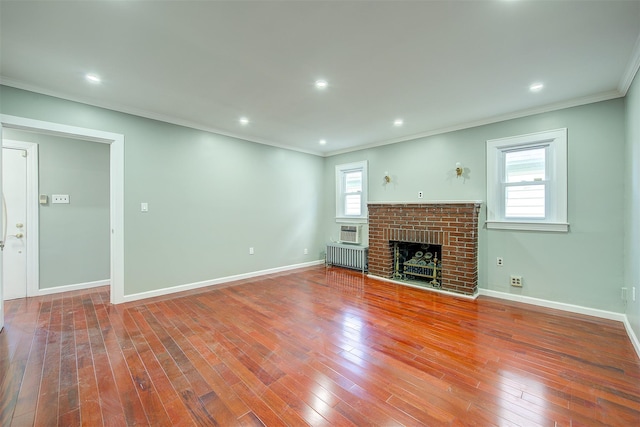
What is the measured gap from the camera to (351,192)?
226 inches

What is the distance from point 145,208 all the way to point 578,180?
220 inches

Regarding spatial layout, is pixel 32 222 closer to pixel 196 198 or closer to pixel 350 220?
pixel 196 198

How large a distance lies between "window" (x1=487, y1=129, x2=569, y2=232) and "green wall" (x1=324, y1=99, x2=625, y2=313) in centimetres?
8

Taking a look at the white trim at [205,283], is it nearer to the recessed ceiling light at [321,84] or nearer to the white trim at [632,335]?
the recessed ceiling light at [321,84]

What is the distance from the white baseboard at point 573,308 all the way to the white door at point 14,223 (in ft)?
21.5

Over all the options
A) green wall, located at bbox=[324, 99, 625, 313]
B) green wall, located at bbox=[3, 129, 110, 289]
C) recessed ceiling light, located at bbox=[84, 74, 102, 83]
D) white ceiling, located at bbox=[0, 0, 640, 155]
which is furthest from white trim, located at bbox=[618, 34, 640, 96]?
green wall, located at bbox=[3, 129, 110, 289]

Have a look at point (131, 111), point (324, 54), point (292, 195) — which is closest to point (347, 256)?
point (292, 195)

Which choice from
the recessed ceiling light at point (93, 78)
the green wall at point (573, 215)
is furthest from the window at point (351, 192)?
the recessed ceiling light at point (93, 78)

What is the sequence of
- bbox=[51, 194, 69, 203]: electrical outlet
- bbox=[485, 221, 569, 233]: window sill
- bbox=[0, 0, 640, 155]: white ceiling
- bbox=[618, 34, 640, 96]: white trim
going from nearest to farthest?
bbox=[0, 0, 640, 155]: white ceiling < bbox=[618, 34, 640, 96]: white trim < bbox=[485, 221, 569, 233]: window sill < bbox=[51, 194, 69, 203]: electrical outlet

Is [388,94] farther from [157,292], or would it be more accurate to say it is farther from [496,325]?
[157,292]

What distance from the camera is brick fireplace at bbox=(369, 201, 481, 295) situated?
3.78 metres

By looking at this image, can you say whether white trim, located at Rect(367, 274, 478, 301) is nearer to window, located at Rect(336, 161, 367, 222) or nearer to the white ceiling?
window, located at Rect(336, 161, 367, 222)

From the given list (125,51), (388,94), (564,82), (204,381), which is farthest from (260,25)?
(564,82)

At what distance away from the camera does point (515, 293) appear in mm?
3604
